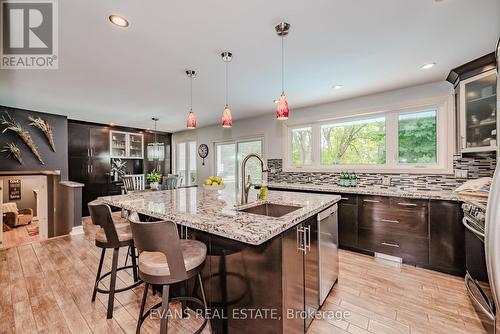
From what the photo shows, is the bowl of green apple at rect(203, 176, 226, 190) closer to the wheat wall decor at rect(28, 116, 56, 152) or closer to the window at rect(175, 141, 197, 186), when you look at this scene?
the wheat wall decor at rect(28, 116, 56, 152)

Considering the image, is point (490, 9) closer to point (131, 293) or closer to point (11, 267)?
point (131, 293)

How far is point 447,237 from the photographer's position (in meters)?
2.39

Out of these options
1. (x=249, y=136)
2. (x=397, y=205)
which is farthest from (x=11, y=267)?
(x=397, y=205)

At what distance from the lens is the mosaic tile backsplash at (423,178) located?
2562mm

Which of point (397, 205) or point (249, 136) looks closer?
point (397, 205)

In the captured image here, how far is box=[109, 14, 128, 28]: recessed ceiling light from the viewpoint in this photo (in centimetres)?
160

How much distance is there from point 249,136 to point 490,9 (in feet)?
12.8

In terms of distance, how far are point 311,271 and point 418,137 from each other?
2.76m

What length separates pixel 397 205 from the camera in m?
2.68

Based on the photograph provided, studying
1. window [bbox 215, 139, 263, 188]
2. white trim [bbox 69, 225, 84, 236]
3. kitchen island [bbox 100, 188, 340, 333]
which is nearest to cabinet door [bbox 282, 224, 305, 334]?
kitchen island [bbox 100, 188, 340, 333]

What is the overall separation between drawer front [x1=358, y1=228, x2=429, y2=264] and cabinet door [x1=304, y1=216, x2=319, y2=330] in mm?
1552

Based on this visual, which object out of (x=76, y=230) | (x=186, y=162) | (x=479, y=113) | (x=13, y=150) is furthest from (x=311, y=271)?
(x=186, y=162)

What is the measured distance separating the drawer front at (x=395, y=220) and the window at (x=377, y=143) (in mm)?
792

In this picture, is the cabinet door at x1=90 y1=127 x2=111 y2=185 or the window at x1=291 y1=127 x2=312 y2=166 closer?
the window at x1=291 y1=127 x2=312 y2=166
